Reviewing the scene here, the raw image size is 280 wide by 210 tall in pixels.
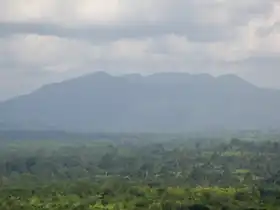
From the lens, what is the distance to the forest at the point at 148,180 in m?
74.2

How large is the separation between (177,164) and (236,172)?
19858 mm

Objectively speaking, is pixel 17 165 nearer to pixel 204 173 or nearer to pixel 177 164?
pixel 177 164

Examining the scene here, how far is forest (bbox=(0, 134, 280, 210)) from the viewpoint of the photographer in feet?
243

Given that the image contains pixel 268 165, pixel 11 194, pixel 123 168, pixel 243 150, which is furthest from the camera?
pixel 243 150

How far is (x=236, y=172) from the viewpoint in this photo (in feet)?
385

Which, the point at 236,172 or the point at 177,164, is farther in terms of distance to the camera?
the point at 177,164

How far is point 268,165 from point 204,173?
17.1m

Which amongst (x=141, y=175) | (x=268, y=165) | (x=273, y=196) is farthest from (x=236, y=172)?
(x=273, y=196)

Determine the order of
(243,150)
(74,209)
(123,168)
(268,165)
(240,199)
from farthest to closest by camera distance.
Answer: (243,150) → (123,168) → (268,165) → (240,199) → (74,209)

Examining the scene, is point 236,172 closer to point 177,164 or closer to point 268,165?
point 268,165

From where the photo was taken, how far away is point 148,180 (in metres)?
106

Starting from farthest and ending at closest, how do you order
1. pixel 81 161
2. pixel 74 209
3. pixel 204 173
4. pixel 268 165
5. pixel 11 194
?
pixel 81 161 → pixel 268 165 → pixel 204 173 → pixel 11 194 → pixel 74 209

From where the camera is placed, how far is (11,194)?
85438mm

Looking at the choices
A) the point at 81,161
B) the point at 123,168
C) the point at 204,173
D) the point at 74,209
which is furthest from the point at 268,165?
the point at 74,209
